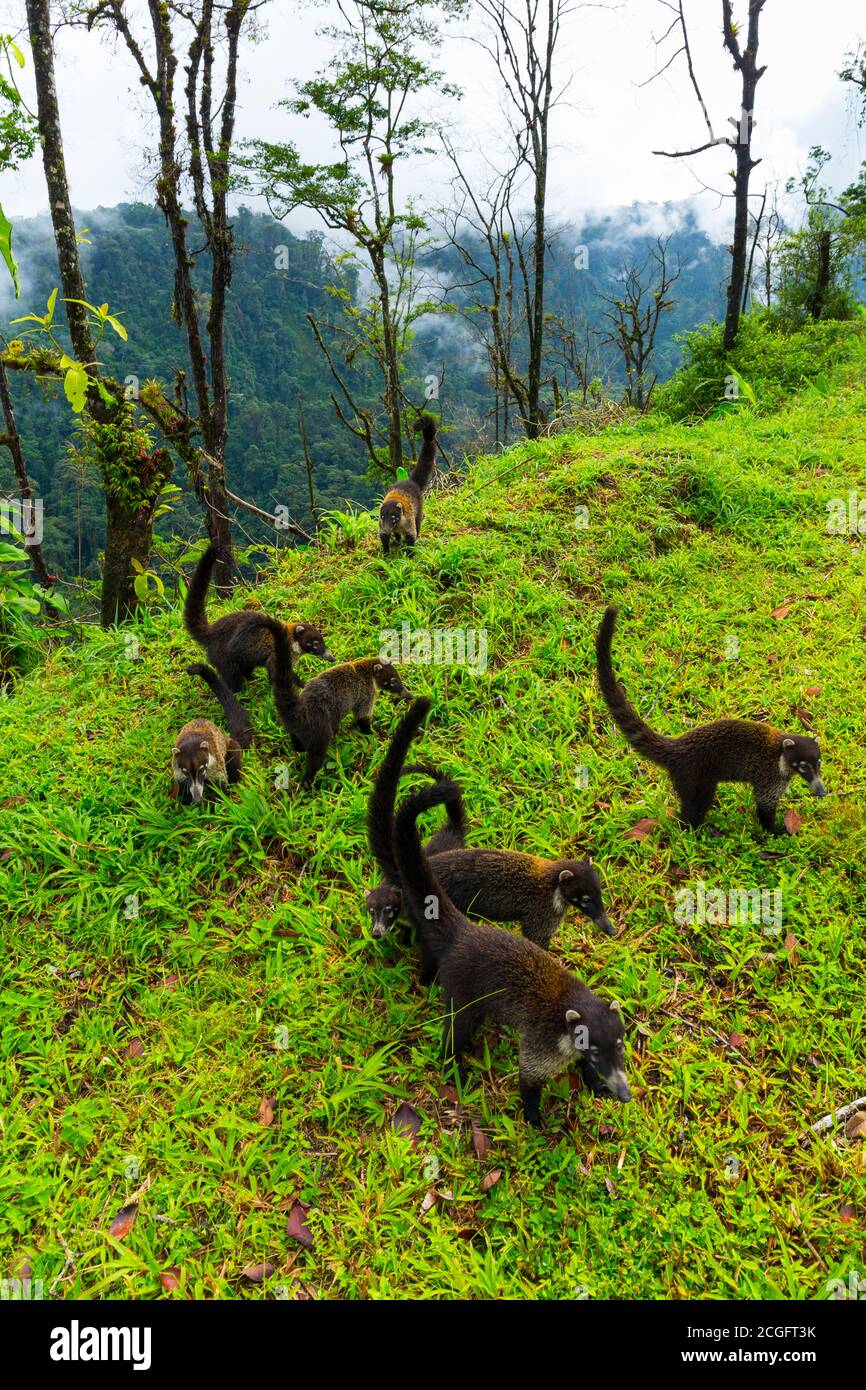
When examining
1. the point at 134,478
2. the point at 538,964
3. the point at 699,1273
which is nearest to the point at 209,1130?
the point at 538,964

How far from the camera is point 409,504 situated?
6.96m

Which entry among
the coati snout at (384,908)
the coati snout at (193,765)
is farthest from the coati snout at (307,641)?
the coati snout at (384,908)

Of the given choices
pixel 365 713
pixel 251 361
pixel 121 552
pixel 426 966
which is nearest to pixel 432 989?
pixel 426 966

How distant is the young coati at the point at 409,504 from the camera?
674cm

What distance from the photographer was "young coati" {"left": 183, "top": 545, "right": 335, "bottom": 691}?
5578mm

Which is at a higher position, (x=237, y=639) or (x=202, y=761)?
(x=237, y=639)

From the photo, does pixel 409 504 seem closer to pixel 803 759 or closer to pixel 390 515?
pixel 390 515

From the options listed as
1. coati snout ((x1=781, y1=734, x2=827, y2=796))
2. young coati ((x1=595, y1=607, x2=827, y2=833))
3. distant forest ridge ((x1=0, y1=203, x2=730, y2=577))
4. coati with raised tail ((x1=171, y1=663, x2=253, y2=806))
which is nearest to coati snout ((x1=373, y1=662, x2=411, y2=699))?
coati with raised tail ((x1=171, y1=663, x2=253, y2=806))

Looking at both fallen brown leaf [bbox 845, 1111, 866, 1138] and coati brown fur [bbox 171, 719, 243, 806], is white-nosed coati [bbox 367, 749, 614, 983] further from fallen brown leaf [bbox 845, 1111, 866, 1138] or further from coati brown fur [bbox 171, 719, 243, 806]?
coati brown fur [bbox 171, 719, 243, 806]

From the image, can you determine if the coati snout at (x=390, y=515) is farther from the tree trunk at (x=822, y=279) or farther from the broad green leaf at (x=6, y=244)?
the tree trunk at (x=822, y=279)

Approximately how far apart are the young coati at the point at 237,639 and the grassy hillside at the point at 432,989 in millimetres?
266

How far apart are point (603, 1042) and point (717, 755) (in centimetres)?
202
